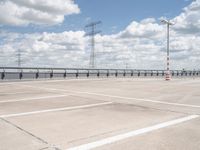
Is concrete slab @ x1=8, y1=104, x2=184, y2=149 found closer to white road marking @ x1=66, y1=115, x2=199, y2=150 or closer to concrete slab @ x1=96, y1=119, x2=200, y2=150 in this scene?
white road marking @ x1=66, y1=115, x2=199, y2=150

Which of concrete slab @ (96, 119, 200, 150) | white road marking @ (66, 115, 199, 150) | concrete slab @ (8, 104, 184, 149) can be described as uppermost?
concrete slab @ (8, 104, 184, 149)

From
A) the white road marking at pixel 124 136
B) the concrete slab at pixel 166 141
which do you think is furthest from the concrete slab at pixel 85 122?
the concrete slab at pixel 166 141

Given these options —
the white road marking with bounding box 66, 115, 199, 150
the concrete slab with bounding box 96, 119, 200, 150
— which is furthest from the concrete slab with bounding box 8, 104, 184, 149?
the concrete slab with bounding box 96, 119, 200, 150

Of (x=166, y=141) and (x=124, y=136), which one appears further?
(x=124, y=136)

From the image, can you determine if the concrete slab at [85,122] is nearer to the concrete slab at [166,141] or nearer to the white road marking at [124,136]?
the white road marking at [124,136]

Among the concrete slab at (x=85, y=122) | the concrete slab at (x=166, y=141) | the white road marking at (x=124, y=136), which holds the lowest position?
the concrete slab at (x=166, y=141)

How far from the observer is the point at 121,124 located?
702cm

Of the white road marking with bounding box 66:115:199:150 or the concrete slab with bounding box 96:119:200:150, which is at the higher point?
the white road marking with bounding box 66:115:199:150

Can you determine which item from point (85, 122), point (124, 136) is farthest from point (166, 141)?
point (85, 122)

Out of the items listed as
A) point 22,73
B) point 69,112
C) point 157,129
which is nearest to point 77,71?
point 22,73

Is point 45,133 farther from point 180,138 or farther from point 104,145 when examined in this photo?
point 180,138

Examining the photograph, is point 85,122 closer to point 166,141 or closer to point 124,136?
point 124,136

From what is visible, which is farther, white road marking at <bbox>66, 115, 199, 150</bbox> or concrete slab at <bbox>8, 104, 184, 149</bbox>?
concrete slab at <bbox>8, 104, 184, 149</bbox>

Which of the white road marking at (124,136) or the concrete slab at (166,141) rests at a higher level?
the white road marking at (124,136)
